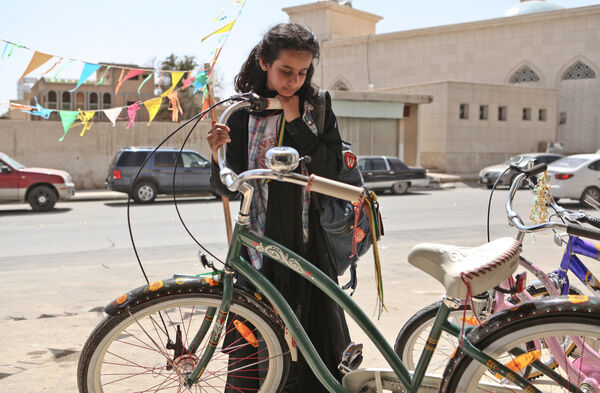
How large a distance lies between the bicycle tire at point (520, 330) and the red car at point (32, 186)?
14182mm

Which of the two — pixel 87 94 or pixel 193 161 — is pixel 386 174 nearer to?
pixel 193 161

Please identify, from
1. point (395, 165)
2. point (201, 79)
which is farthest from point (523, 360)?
point (395, 165)

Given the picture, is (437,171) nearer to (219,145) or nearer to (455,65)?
(455,65)

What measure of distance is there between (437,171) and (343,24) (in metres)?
21.0

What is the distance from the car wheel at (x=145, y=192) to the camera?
16547 mm

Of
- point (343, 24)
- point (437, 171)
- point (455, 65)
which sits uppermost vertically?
point (343, 24)

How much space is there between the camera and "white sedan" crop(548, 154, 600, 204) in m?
15.1

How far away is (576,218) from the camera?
9.30ft

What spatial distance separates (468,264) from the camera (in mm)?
1986

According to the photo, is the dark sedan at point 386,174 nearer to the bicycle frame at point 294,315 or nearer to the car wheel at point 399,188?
the car wheel at point 399,188

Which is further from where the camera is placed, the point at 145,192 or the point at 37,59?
the point at 145,192

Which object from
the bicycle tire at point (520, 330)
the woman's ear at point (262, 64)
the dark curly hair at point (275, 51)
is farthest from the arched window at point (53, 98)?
the bicycle tire at point (520, 330)

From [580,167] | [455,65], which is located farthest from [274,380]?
[455,65]

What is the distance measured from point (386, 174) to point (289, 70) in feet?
56.3
